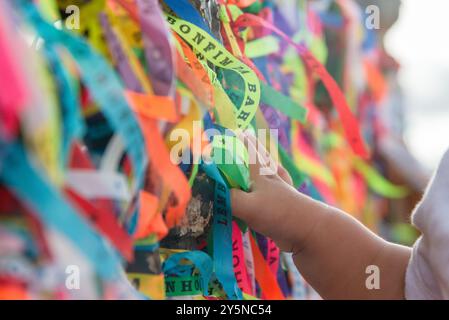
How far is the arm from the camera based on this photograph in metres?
0.68

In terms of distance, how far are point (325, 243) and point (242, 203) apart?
12cm

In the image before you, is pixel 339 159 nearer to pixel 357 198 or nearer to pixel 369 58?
pixel 357 198

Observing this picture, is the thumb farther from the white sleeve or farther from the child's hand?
the white sleeve

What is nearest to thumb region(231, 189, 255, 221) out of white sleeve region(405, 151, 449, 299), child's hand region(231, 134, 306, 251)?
child's hand region(231, 134, 306, 251)

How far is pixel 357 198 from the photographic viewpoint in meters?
1.85

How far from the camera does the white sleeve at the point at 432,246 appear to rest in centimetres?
69

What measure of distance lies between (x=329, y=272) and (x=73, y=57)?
0.41 meters

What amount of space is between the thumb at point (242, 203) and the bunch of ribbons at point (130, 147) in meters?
0.01

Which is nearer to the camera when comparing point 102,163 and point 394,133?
point 102,163

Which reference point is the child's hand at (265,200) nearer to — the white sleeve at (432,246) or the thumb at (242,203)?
the thumb at (242,203)

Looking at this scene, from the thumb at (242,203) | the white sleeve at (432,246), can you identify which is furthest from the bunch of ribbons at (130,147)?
the white sleeve at (432,246)

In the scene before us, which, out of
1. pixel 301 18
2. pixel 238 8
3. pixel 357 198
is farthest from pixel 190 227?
pixel 357 198

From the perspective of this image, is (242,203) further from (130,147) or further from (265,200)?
(130,147)

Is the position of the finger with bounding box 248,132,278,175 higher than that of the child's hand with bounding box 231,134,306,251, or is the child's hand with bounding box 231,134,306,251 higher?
the finger with bounding box 248,132,278,175
